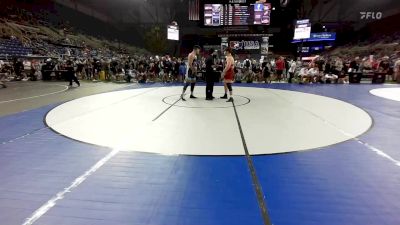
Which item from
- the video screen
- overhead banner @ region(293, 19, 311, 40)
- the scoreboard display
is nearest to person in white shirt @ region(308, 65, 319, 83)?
overhead banner @ region(293, 19, 311, 40)

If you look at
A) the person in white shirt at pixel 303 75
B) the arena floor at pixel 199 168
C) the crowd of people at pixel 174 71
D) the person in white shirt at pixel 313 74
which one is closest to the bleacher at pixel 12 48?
the crowd of people at pixel 174 71

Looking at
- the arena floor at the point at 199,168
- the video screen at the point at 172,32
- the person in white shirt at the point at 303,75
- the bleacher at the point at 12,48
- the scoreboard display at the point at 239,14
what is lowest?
the arena floor at the point at 199,168

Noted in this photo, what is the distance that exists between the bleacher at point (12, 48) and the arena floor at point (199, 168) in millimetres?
16134

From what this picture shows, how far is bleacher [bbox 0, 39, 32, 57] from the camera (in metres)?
19.5

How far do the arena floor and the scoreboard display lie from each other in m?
14.1

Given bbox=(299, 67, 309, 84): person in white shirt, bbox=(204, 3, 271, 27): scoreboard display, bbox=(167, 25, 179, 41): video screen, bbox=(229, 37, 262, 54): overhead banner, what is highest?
bbox=(204, 3, 271, 27): scoreboard display

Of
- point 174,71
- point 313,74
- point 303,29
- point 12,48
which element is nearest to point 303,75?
point 313,74

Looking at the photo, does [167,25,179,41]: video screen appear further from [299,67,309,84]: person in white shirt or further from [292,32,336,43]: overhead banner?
[292,32,336,43]: overhead banner

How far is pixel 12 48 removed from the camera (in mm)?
20172

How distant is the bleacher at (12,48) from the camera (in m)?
19.5

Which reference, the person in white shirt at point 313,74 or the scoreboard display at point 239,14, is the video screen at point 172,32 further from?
the person in white shirt at point 313,74

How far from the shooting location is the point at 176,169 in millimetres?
3523

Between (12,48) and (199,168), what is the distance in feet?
71.7

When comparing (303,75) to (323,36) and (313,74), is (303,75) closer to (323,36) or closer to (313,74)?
(313,74)
